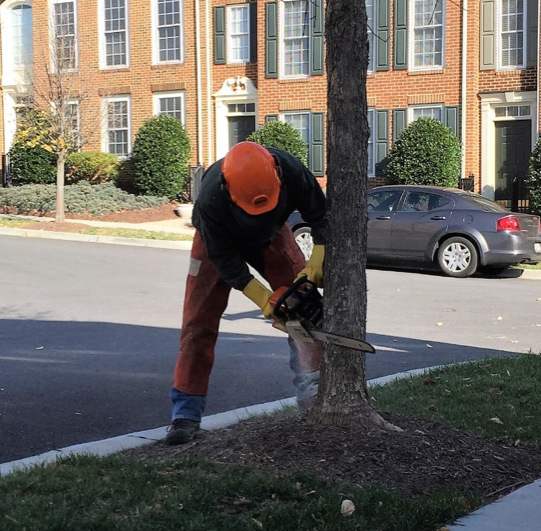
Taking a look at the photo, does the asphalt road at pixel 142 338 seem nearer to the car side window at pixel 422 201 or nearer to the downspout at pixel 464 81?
the car side window at pixel 422 201

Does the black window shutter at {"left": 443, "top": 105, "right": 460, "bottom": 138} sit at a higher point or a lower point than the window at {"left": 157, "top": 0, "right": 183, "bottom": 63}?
lower

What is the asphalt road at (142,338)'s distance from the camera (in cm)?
605

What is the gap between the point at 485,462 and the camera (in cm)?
444

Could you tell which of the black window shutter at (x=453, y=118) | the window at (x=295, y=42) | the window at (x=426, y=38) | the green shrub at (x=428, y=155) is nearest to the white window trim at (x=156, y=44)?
the window at (x=295, y=42)

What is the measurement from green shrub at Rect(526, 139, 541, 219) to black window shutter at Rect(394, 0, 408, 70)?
4797mm

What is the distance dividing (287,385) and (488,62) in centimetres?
1762

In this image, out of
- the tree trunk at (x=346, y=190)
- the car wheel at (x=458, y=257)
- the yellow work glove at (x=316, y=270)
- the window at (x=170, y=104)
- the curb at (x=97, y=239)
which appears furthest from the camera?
the window at (x=170, y=104)

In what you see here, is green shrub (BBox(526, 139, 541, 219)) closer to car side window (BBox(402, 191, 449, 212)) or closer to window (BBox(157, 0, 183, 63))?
car side window (BBox(402, 191, 449, 212))

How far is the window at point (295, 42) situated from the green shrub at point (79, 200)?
17.1ft

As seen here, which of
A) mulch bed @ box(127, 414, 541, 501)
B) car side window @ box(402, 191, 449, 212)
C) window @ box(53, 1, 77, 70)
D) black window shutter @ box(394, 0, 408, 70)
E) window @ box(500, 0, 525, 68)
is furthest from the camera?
black window shutter @ box(394, 0, 408, 70)

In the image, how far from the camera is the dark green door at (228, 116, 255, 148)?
2644 cm

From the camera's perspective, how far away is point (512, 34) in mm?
22266

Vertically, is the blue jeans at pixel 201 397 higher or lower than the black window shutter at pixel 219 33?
lower

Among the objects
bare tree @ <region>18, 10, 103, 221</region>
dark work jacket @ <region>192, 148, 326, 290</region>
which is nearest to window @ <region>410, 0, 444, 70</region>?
bare tree @ <region>18, 10, 103, 221</region>
